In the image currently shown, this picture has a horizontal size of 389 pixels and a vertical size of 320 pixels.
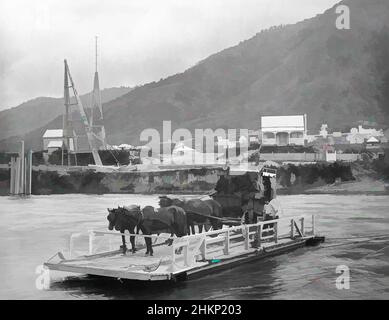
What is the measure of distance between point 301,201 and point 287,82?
258 centimetres

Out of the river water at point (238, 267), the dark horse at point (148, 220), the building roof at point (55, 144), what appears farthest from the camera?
the building roof at point (55, 144)

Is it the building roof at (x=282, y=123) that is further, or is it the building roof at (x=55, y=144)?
the building roof at (x=282, y=123)

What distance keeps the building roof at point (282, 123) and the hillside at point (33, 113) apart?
222cm

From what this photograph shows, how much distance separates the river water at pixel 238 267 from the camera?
5.44m

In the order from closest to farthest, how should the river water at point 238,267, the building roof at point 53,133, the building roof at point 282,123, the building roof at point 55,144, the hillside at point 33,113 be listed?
1. the river water at point 238,267
2. the hillside at point 33,113
3. the building roof at point 53,133
4. the building roof at point 55,144
5. the building roof at point 282,123

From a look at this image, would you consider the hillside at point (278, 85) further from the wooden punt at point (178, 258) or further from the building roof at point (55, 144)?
the wooden punt at point (178, 258)

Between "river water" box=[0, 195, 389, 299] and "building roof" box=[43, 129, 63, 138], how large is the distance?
1667 mm

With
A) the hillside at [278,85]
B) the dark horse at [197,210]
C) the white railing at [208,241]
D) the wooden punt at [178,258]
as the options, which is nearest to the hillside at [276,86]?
the hillside at [278,85]

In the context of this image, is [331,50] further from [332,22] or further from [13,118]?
[13,118]

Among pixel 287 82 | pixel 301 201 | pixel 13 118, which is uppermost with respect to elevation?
pixel 287 82

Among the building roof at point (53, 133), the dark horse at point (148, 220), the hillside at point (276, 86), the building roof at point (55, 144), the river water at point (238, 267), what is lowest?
the river water at point (238, 267)

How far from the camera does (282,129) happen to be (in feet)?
26.2
